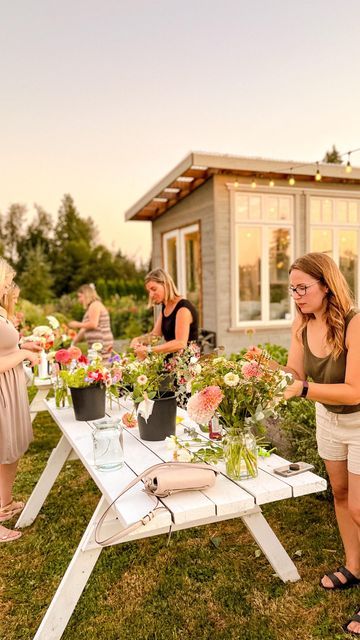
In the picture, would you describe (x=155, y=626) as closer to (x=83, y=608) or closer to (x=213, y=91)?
(x=83, y=608)

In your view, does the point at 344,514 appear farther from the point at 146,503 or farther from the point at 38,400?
the point at 38,400

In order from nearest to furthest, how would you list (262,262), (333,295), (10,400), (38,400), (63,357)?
(333,295) < (63,357) < (10,400) < (38,400) < (262,262)

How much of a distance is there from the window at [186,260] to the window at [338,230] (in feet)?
6.57

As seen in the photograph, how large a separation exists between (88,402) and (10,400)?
2.29ft

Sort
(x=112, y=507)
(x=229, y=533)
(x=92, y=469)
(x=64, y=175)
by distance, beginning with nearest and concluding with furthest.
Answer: (x=112, y=507) → (x=92, y=469) → (x=229, y=533) → (x=64, y=175)

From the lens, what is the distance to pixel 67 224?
32625mm

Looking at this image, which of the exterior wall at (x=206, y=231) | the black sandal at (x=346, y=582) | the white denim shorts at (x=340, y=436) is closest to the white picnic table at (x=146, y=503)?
the white denim shorts at (x=340, y=436)

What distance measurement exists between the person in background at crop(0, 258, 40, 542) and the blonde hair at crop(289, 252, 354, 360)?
1752mm

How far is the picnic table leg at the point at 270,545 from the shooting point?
216 cm

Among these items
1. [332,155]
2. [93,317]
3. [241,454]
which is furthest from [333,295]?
[332,155]

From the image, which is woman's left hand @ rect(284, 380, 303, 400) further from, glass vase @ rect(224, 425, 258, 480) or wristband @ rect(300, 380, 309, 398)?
glass vase @ rect(224, 425, 258, 480)

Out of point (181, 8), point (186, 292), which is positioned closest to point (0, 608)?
point (186, 292)

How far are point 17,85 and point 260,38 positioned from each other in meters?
6.10

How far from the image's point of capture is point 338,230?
823 centimetres
